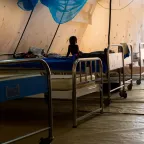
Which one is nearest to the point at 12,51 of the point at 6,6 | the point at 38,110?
the point at 6,6

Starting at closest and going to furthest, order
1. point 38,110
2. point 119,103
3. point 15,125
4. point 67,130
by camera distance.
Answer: point 67,130, point 15,125, point 38,110, point 119,103

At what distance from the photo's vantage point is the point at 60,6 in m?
4.63

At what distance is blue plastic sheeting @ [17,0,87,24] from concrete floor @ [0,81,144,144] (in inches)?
53.0

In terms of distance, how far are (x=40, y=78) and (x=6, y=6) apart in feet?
8.11

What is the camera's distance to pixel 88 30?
286 inches

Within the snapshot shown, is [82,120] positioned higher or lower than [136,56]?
lower

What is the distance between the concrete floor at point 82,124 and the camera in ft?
8.69

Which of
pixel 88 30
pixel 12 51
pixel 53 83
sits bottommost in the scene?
pixel 53 83

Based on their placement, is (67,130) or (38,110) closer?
(67,130)

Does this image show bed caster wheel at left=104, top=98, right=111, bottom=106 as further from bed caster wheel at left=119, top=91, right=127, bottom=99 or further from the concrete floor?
bed caster wheel at left=119, top=91, right=127, bottom=99

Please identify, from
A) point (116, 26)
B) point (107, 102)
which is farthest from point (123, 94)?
point (116, 26)

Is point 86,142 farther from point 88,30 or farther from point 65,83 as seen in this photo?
point 88,30

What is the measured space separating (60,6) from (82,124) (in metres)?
2.15

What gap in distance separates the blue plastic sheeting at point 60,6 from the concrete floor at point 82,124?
135 centimetres
